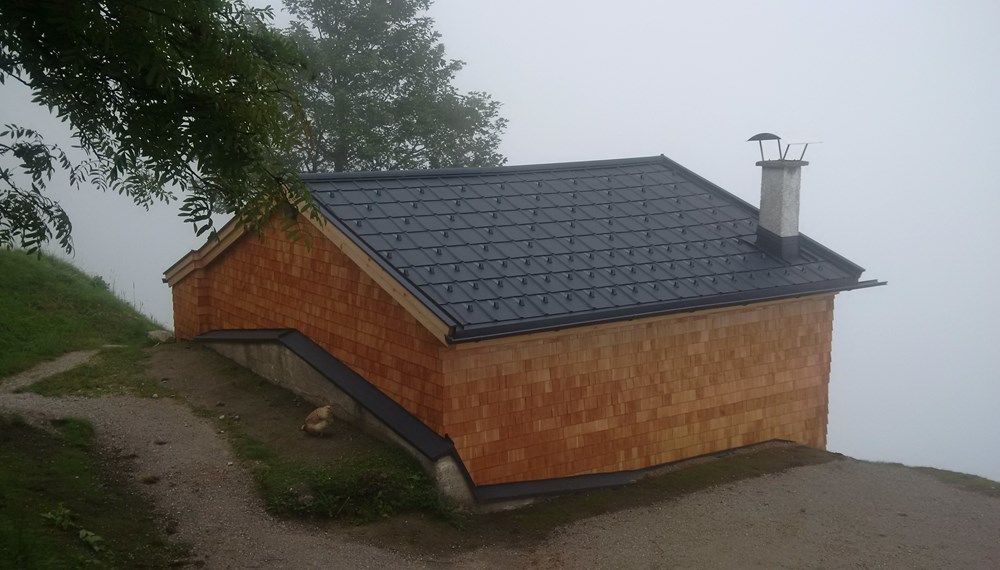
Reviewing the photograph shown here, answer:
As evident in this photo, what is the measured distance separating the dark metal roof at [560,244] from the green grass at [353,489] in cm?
207

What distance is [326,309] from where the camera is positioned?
528 inches

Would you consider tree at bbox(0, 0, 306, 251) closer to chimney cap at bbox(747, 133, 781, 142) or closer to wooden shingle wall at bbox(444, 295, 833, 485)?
wooden shingle wall at bbox(444, 295, 833, 485)

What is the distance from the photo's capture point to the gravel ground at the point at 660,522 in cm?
1004

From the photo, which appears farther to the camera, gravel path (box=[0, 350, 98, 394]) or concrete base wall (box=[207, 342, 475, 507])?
gravel path (box=[0, 350, 98, 394])

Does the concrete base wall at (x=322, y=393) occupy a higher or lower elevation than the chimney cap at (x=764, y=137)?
lower

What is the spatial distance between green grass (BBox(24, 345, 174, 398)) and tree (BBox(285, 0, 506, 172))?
35.8 feet

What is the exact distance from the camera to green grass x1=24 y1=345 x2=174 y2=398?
49.0ft

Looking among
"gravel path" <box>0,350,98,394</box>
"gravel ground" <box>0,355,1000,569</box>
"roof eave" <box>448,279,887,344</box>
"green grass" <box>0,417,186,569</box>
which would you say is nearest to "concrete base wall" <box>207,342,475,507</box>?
"gravel ground" <box>0,355,1000,569</box>

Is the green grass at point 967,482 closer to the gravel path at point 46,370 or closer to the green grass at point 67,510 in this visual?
the green grass at point 67,510

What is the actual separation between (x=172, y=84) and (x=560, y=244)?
6743 millimetres

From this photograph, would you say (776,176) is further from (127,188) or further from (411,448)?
(127,188)

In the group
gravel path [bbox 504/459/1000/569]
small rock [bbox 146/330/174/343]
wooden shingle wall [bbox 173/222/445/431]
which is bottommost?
gravel path [bbox 504/459/1000/569]

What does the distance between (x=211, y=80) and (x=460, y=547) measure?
581 centimetres

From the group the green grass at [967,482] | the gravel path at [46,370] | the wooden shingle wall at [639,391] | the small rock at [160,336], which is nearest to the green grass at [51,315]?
the gravel path at [46,370]
